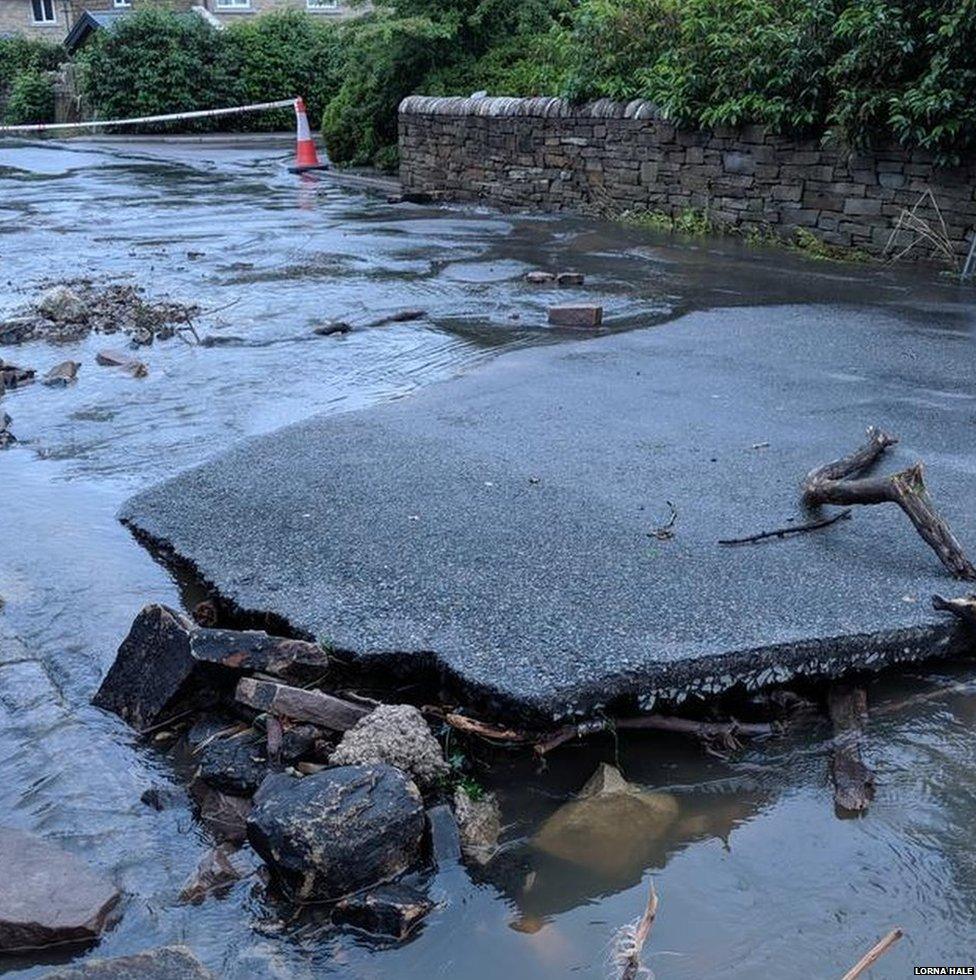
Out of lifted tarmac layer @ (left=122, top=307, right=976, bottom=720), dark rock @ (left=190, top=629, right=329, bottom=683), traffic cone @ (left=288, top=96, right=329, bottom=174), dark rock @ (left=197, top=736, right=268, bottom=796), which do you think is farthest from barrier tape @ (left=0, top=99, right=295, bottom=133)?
dark rock @ (left=197, top=736, right=268, bottom=796)

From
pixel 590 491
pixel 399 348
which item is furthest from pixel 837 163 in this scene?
pixel 590 491

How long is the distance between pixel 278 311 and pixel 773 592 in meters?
6.47

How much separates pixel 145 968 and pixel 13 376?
5813 mm

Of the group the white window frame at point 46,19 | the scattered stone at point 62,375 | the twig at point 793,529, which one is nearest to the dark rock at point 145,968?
the twig at point 793,529

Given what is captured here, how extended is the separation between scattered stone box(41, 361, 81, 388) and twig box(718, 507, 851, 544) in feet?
15.8

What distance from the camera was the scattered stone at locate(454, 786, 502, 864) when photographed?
307cm

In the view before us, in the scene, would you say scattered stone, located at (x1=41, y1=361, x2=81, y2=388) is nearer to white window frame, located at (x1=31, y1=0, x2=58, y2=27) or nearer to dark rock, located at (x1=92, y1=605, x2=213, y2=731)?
dark rock, located at (x1=92, y1=605, x2=213, y2=731)

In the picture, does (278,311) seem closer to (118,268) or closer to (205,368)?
(205,368)

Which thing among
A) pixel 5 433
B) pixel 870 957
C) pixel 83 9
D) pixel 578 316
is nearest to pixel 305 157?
pixel 578 316

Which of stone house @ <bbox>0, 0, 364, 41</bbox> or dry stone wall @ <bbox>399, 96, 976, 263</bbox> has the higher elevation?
stone house @ <bbox>0, 0, 364, 41</bbox>

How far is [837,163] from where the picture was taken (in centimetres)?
1184

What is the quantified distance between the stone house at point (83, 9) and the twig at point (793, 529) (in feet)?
142

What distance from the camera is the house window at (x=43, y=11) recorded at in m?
49.8

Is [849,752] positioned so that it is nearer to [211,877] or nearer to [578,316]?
[211,877]
